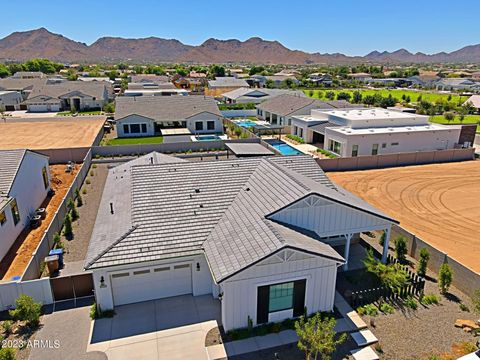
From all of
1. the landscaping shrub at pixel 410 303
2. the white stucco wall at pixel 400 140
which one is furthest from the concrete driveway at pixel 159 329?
the white stucco wall at pixel 400 140

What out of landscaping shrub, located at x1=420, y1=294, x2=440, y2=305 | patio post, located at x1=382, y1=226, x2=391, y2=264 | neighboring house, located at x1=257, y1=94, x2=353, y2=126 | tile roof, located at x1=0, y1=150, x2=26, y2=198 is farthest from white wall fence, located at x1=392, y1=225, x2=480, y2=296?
neighboring house, located at x1=257, y1=94, x2=353, y2=126

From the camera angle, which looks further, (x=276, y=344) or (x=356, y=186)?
(x=356, y=186)

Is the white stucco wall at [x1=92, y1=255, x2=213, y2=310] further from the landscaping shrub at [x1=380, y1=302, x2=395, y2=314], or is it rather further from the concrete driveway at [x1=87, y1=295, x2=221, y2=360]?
the landscaping shrub at [x1=380, y1=302, x2=395, y2=314]

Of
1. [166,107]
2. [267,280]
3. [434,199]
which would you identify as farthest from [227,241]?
[166,107]

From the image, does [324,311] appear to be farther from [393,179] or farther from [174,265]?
[393,179]

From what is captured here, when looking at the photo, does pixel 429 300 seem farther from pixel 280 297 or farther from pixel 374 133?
pixel 374 133

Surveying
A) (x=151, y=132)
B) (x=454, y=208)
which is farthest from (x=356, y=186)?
(x=151, y=132)

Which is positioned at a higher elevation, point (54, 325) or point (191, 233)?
point (191, 233)
